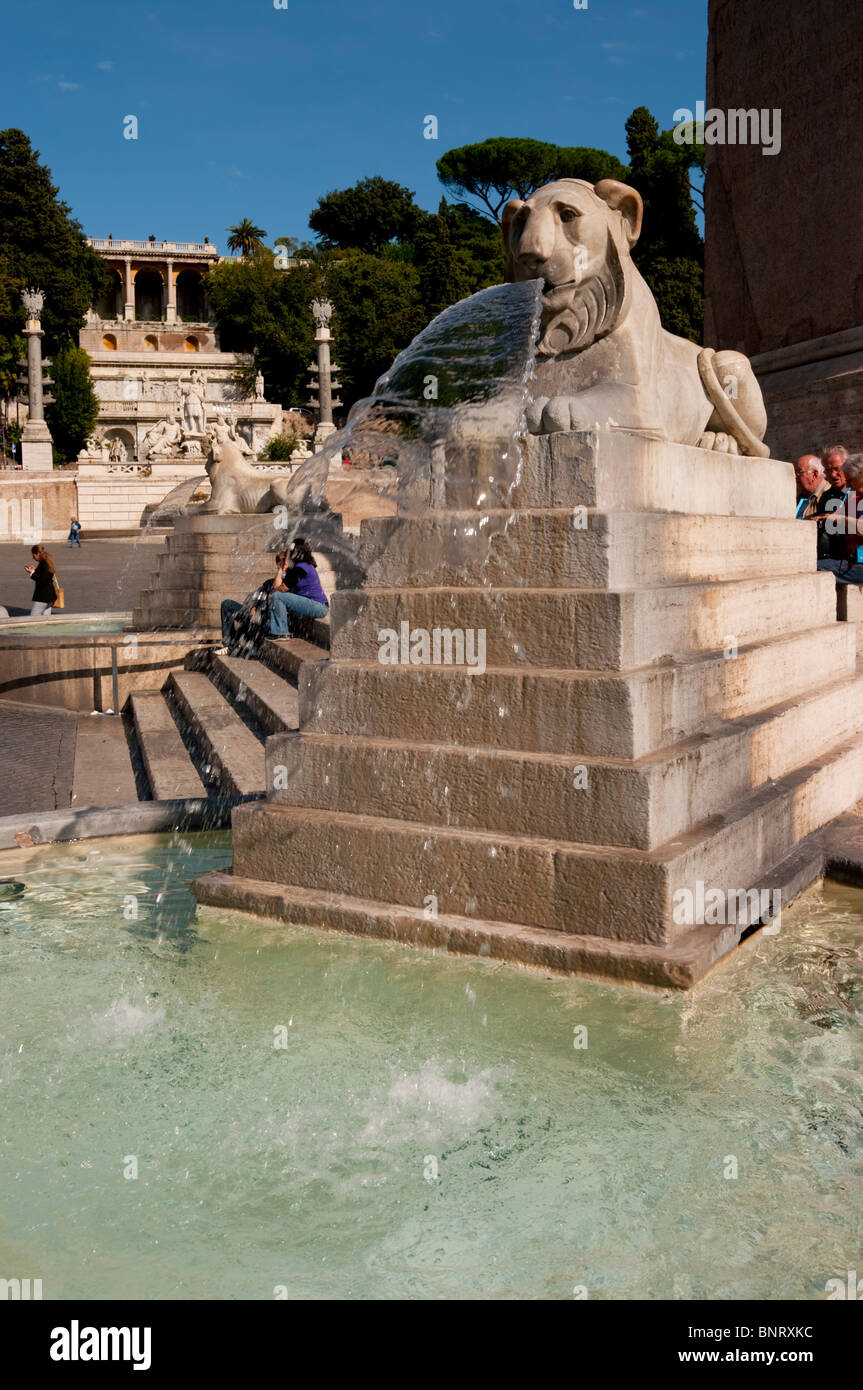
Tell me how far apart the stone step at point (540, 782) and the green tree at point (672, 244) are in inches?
1747

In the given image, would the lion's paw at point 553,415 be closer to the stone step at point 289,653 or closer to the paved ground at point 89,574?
the stone step at point 289,653

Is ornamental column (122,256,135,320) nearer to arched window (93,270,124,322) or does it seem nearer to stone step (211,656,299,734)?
arched window (93,270,124,322)

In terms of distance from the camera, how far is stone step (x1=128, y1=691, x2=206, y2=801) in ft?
25.5

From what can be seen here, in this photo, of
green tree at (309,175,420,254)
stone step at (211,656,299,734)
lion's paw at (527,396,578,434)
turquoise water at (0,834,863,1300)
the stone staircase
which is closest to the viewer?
turquoise water at (0,834,863,1300)

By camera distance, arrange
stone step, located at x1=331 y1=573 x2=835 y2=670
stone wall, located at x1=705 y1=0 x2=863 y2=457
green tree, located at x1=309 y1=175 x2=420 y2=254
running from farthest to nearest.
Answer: green tree, located at x1=309 y1=175 x2=420 y2=254
stone wall, located at x1=705 y1=0 x2=863 y2=457
stone step, located at x1=331 y1=573 x2=835 y2=670

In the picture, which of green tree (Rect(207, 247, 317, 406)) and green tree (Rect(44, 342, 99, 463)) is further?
green tree (Rect(207, 247, 317, 406))

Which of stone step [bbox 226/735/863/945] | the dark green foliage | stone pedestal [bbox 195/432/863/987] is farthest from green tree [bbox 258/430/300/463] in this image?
stone step [bbox 226/735/863/945]

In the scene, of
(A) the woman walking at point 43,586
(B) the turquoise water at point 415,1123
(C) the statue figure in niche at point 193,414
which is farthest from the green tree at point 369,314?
(B) the turquoise water at point 415,1123

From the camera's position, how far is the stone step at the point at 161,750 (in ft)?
25.5

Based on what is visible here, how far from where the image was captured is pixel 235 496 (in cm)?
1708

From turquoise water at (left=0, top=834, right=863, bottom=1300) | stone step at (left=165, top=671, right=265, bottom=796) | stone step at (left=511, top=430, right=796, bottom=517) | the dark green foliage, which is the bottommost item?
turquoise water at (left=0, top=834, right=863, bottom=1300)

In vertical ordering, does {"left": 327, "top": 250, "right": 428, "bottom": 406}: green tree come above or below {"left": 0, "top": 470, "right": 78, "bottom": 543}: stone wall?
above

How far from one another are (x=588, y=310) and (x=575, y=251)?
8.8 inches

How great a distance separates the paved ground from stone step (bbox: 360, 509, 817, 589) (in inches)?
619
